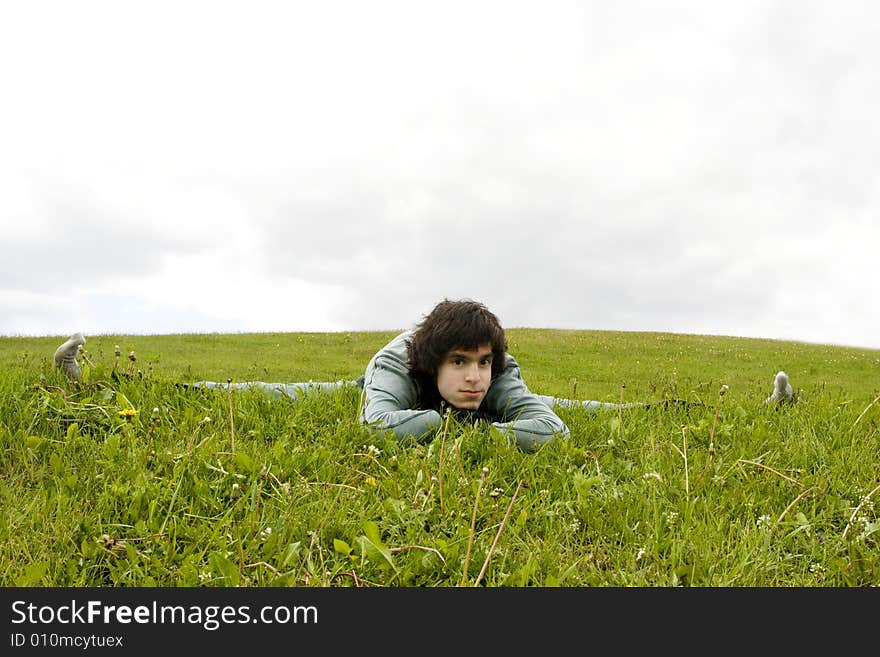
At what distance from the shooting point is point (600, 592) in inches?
107

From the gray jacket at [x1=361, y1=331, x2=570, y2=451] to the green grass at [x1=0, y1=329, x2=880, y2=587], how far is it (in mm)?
166

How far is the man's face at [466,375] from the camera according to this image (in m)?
5.24

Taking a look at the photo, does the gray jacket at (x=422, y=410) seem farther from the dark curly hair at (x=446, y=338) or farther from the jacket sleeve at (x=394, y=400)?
the dark curly hair at (x=446, y=338)

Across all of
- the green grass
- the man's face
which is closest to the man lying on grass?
the man's face

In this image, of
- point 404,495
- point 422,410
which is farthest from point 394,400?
point 404,495

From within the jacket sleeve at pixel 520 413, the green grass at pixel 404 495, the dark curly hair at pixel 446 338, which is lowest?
the green grass at pixel 404 495

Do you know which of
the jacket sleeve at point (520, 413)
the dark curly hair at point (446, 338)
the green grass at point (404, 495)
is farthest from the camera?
the dark curly hair at point (446, 338)

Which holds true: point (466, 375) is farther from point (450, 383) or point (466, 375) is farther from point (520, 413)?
point (520, 413)

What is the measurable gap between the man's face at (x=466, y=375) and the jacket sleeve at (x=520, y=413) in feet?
1.04

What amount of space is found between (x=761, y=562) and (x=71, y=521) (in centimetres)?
334

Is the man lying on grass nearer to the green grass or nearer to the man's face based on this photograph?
the man's face

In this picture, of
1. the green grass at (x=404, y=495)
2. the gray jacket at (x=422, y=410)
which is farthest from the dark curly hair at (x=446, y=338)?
the green grass at (x=404, y=495)

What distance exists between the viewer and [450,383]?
17.6 ft

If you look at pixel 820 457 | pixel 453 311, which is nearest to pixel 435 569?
pixel 453 311
